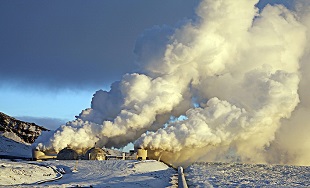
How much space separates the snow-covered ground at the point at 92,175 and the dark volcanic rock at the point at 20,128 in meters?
98.6

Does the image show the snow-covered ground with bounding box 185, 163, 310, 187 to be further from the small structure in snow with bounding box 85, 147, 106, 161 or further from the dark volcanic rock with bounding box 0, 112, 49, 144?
the dark volcanic rock with bounding box 0, 112, 49, 144

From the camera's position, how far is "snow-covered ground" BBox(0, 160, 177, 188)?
1103 inches

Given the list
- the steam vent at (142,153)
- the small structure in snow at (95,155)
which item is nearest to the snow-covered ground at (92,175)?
the small structure in snow at (95,155)

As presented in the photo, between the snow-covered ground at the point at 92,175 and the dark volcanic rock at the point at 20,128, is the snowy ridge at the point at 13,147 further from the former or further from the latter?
the snow-covered ground at the point at 92,175

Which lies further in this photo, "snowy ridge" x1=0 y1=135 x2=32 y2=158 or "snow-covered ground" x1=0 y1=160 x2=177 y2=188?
"snowy ridge" x1=0 y1=135 x2=32 y2=158

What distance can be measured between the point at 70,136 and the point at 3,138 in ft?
172

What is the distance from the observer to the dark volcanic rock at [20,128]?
139625 millimetres

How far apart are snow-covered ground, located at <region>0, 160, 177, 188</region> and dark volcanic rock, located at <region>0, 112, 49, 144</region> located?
98.6 metres

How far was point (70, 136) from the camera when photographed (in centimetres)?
6950

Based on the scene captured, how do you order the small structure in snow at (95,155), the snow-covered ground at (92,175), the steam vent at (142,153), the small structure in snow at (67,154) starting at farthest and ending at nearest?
1. the steam vent at (142,153)
2. the small structure in snow at (67,154)
3. the small structure in snow at (95,155)
4. the snow-covered ground at (92,175)

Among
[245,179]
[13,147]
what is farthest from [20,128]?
[245,179]

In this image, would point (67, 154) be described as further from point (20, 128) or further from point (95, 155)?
point (20, 128)

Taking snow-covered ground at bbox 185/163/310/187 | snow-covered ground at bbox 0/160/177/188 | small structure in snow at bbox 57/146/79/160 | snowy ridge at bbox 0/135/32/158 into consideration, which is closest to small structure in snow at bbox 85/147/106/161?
small structure in snow at bbox 57/146/79/160

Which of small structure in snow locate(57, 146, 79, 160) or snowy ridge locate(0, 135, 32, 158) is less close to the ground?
snowy ridge locate(0, 135, 32, 158)
